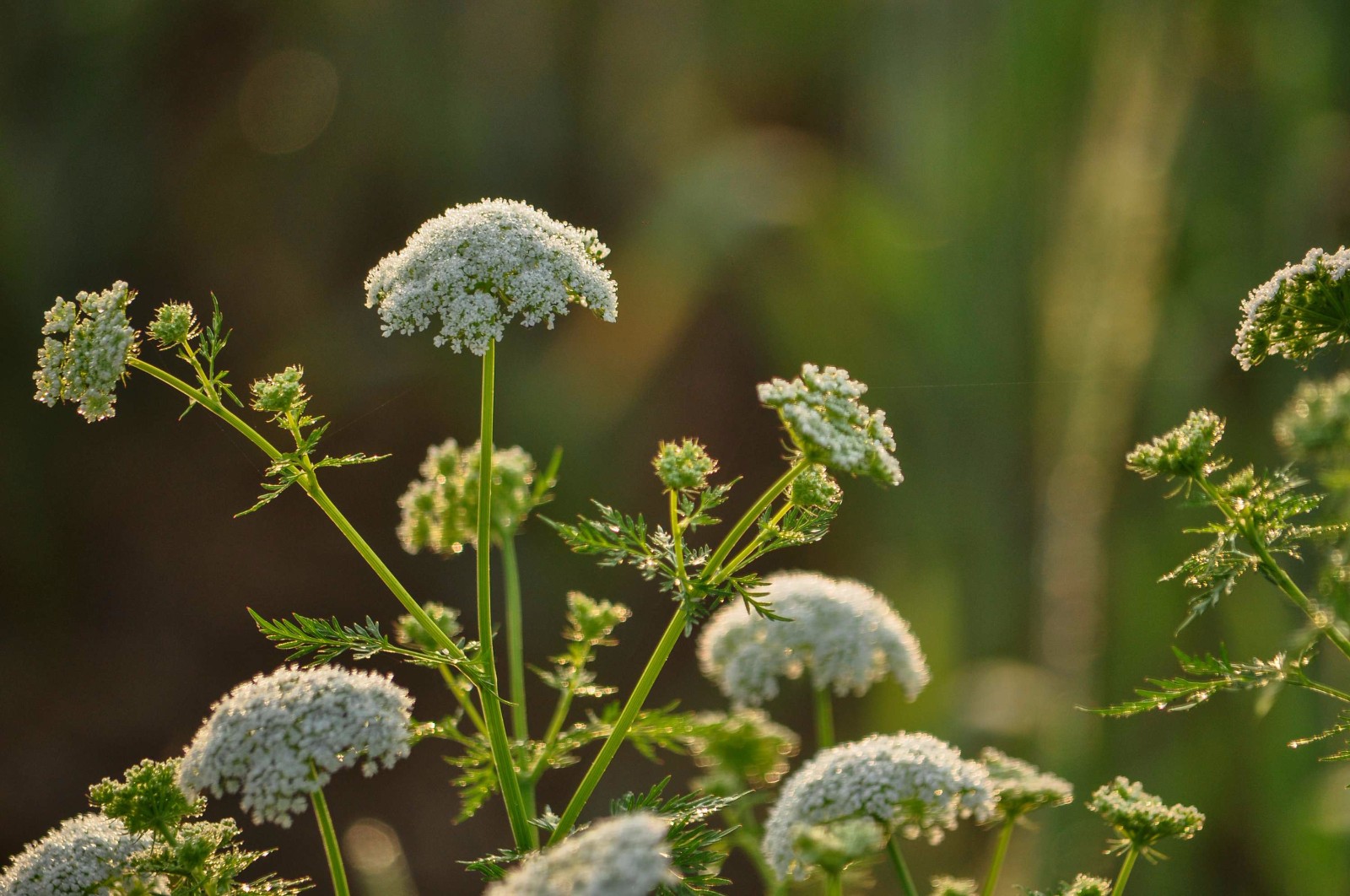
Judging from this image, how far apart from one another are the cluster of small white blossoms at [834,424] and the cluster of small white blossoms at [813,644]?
64 centimetres

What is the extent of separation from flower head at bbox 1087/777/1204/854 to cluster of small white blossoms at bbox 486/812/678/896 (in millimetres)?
737

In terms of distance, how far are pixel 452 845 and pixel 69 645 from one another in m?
2.88

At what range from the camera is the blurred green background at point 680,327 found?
5.35 m

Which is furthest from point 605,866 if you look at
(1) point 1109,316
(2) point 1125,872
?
(1) point 1109,316

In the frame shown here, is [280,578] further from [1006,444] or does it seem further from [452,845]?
[1006,444]

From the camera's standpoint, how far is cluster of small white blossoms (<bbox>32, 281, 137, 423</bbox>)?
4.59 feet

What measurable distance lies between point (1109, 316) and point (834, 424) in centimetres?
468

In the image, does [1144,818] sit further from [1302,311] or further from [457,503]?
[457,503]

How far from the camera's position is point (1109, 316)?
18.0 ft

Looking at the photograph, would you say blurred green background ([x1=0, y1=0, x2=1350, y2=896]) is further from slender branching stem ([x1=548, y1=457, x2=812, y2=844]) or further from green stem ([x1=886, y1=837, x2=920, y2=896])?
slender branching stem ([x1=548, y1=457, x2=812, y2=844])

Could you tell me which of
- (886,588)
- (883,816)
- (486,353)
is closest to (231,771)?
(486,353)

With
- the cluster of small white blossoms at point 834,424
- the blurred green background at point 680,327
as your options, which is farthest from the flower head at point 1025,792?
the blurred green background at point 680,327

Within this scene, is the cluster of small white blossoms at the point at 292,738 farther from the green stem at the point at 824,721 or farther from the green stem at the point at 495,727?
the green stem at the point at 824,721

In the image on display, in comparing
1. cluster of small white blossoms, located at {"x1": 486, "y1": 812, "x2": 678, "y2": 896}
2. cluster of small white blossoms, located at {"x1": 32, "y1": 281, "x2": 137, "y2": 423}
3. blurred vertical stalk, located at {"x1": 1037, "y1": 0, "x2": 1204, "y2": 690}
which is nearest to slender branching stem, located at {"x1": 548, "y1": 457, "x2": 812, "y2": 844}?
cluster of small white blossoms, located at {"x1": 486, "y1": 812, "x2": 678, "y2": 896}
